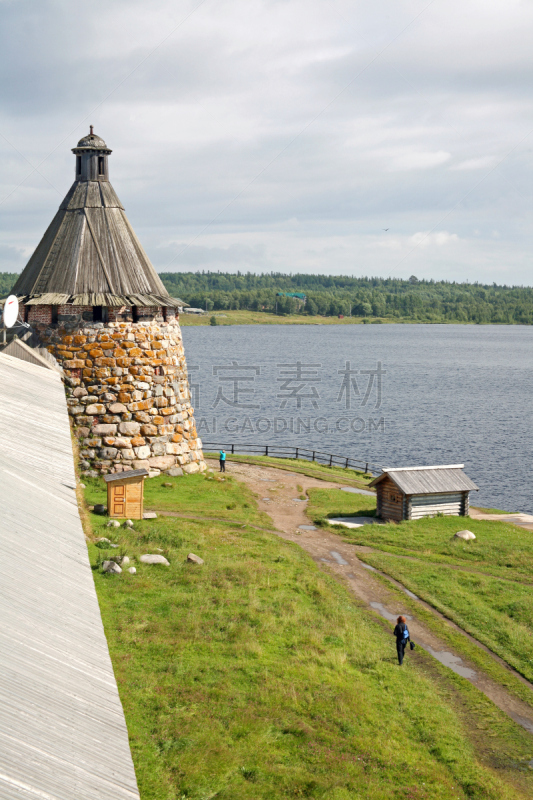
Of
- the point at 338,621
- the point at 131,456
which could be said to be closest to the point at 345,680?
the point at 338,621

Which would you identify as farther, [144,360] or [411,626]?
[144,360]

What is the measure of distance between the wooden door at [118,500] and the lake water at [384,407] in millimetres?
24303

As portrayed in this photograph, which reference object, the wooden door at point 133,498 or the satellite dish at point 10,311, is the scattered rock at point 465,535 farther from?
the satellite dish at point 10,311

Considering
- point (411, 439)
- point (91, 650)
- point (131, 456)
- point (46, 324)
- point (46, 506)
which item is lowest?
point (411, 439)

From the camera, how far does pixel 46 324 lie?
27.2m

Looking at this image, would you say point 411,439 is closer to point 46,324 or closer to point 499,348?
point 46,324

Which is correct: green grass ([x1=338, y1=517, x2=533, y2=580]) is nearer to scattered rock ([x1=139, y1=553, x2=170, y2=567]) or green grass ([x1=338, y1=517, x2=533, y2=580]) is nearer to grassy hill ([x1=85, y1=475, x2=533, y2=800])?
grassy hill ([x1=85, y1=475, x2=533, y2=800])

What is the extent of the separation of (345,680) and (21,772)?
1059 centimetres

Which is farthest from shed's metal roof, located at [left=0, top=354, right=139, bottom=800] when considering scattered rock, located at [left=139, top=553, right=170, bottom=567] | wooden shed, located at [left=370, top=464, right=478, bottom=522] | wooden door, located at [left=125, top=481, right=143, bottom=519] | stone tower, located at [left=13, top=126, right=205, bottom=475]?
wooden shed, located at [left=370, top=464, right=478, bottom=522]

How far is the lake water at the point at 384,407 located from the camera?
50.9m

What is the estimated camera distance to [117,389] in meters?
27.0

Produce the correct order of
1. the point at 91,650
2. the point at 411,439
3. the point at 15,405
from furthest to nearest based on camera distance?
the point at 411,439 → the point at 15,405 → the point at 91,650

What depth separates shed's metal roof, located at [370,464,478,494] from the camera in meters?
26.8

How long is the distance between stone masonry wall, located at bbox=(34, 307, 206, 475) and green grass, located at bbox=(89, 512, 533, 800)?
928 cm
